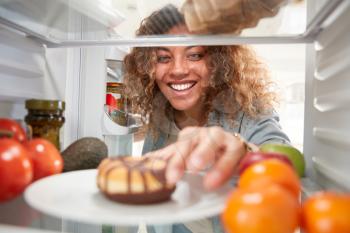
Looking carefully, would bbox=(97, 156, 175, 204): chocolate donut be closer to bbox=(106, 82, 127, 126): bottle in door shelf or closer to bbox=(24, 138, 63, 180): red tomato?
bbox=(24, 138, 63, 180): red tomato

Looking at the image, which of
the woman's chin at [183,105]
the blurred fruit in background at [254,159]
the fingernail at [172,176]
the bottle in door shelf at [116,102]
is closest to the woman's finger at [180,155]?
the fingernail at [172,176]

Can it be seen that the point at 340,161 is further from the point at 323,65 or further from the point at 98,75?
the point at 98,75

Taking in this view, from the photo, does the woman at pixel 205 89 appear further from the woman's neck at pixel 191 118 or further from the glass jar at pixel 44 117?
the glass jar at pixel 44 117

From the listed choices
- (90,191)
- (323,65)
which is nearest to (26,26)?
(90,191)

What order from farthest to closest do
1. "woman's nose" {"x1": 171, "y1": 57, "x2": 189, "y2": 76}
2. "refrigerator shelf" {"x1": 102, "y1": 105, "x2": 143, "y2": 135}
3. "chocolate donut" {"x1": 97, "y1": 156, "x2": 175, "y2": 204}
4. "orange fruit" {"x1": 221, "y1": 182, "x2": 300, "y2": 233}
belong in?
"refrigerator shelf" {"x1": 102, "y1": 105, "x2": 143, "y2": 135} < "woman's nose" {"x1": 171, "y1": 57, "x2": 189, "y2": 76} < "chocolate donut" {"x1": 97, "y1": 156, "x2": 175, "y2": 204} < "orange fruit" {"x1": 221, "y1": 182, "x2": 300, "y2": 233}

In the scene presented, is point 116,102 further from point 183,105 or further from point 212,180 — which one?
point 212,180

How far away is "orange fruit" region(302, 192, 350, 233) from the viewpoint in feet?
1.40

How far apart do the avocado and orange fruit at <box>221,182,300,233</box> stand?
0.47 m

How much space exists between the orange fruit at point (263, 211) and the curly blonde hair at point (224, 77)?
0.52 meters

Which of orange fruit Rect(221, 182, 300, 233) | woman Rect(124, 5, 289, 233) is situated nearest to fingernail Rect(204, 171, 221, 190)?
orange fruit Rect(221, 182, 300, 233)

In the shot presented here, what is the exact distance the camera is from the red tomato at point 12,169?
23.9 inches

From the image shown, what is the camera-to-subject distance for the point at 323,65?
929 millimetres

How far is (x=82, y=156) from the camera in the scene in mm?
843

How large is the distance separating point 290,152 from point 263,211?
1.49 feet
